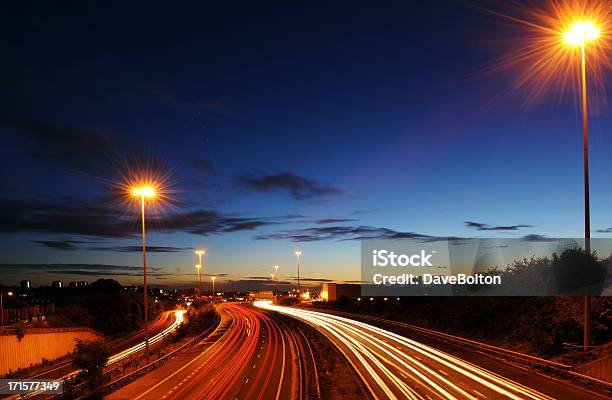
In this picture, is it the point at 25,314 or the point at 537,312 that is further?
the point at 25,314

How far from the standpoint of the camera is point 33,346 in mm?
51625

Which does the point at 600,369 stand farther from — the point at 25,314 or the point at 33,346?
the point at 25,314

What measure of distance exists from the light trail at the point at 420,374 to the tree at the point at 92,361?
1494cm

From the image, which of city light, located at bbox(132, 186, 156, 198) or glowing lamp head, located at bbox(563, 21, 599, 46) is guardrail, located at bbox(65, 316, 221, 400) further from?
glowing lamp head, located at bbox(563, 21, 599, 46)

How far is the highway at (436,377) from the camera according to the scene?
77.2ft

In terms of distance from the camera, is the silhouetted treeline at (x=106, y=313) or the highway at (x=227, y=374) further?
the silhouetted treeline at (x=106, y=313)

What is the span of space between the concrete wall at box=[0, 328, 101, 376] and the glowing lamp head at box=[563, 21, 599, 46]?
48534 mm

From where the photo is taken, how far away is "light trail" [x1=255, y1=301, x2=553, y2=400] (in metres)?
24.1

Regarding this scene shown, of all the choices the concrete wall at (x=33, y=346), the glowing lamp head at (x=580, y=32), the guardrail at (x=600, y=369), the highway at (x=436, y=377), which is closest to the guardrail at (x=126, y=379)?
the highway at (x=436, y=377)

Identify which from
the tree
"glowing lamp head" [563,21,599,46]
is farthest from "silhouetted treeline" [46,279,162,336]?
"glowing lamp head" [563,21,599,46]

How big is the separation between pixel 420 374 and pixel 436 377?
4.68ft

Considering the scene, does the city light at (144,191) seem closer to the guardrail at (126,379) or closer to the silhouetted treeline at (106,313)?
the guardrail at (126,379)

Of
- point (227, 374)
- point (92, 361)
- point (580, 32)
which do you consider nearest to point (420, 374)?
point (227, 374)

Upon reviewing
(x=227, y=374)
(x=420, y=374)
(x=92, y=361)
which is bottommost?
(x=227, y=374)
